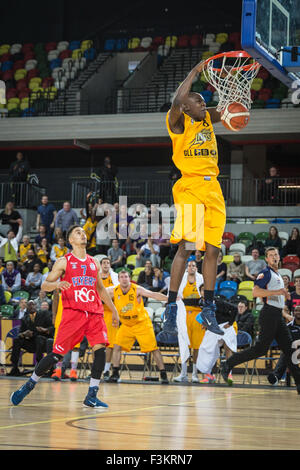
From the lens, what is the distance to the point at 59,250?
17609 mm

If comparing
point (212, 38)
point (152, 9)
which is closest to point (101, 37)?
point (152, 9)

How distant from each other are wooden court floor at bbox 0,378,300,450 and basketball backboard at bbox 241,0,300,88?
329cm

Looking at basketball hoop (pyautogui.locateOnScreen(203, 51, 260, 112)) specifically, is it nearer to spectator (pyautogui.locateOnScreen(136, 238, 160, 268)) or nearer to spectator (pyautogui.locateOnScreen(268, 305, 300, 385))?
spectator (pyautogui.locateOnScreen(268, 305, 300, 385))

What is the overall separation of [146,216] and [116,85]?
9209 millimetres

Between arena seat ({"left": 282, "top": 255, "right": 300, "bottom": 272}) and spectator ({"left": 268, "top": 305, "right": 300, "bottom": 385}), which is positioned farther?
arena seat ({"left": 282, "top": 255, "right": 300, "bottom": 272})

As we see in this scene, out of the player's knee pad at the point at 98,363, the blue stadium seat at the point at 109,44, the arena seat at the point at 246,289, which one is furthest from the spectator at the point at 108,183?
the player's knee pad at the point at 98,363

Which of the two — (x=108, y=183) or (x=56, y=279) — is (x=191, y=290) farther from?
(x=108, y=183)

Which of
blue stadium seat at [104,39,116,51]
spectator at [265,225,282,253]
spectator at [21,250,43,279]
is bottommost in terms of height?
spectator at [21,250,43,279]

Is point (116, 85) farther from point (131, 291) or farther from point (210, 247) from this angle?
point (210, 247)

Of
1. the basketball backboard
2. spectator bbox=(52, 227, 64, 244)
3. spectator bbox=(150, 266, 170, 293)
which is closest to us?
the basketball backboard

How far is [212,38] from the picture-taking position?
24.7 m

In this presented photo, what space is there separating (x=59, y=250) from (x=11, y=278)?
4.43 ft

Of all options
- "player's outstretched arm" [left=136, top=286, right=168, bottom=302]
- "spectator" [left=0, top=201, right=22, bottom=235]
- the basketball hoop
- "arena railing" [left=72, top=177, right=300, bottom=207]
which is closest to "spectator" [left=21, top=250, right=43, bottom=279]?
"spectator" [left=0, top=201, right=22, bottom=235]

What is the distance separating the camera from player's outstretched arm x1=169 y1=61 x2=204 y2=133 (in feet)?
19.9
